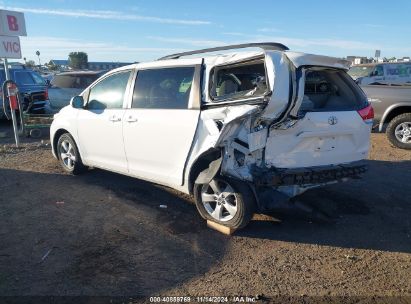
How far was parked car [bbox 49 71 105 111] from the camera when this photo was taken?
528 inches

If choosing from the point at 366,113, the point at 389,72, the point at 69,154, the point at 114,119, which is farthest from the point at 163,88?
the point at 389,72

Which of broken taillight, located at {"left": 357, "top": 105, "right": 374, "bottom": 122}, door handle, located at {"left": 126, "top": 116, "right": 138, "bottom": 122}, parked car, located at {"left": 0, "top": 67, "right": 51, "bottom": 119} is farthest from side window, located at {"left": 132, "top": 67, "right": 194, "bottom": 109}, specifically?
parked car, located at {"left": 0, "top": 67, "right": 51, "bottom": 119}

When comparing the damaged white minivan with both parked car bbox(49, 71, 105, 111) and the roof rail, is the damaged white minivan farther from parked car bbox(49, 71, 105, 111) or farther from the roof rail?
parked car bbox(49, 71, 105, 111)

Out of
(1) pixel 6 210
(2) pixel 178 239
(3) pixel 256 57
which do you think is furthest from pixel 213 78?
(1) pixel 6 210

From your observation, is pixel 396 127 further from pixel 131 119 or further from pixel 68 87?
pixel 68 87

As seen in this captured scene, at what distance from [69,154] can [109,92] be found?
159 cm

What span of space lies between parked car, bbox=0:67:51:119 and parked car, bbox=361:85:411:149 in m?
10.3

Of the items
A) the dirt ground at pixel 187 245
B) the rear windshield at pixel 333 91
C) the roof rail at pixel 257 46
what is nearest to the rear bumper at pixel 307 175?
the dirt ground at pixel 187 245

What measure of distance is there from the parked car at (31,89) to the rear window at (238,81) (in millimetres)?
10632

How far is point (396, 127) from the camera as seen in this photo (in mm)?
8812

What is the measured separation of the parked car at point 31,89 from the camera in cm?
1359

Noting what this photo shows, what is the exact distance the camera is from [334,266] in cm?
381

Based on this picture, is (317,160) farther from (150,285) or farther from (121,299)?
(121,299)

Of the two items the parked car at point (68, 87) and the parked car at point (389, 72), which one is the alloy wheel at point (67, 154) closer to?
the parked car at point (68, 87)
